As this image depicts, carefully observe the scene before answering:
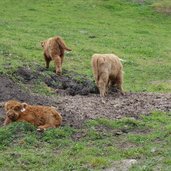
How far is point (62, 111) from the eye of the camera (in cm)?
1336

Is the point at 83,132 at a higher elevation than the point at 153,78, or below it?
higher

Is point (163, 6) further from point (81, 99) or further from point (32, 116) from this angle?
point (32, 116)

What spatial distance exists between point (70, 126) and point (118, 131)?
40.5 inches

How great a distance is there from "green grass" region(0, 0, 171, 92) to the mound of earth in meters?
2.17

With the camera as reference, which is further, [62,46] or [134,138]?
[62,46]

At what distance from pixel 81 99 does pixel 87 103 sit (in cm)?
50

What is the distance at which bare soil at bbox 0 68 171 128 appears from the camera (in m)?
13.5

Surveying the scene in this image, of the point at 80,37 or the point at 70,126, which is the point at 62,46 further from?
the point at 80,37

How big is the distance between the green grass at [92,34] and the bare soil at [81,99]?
53.3 inches

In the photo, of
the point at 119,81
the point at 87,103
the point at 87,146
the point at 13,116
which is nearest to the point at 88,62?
the point at 119,81

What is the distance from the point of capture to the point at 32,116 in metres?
12.0

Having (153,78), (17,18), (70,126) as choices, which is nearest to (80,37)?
(17,18)

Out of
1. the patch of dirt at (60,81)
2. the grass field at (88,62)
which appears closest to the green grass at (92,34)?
the grass field at (88,62)

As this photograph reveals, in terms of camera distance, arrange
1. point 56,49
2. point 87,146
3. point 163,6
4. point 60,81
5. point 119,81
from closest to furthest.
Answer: point 87,146
point 119,81
point 60,81
point 56,49
point 163,6
